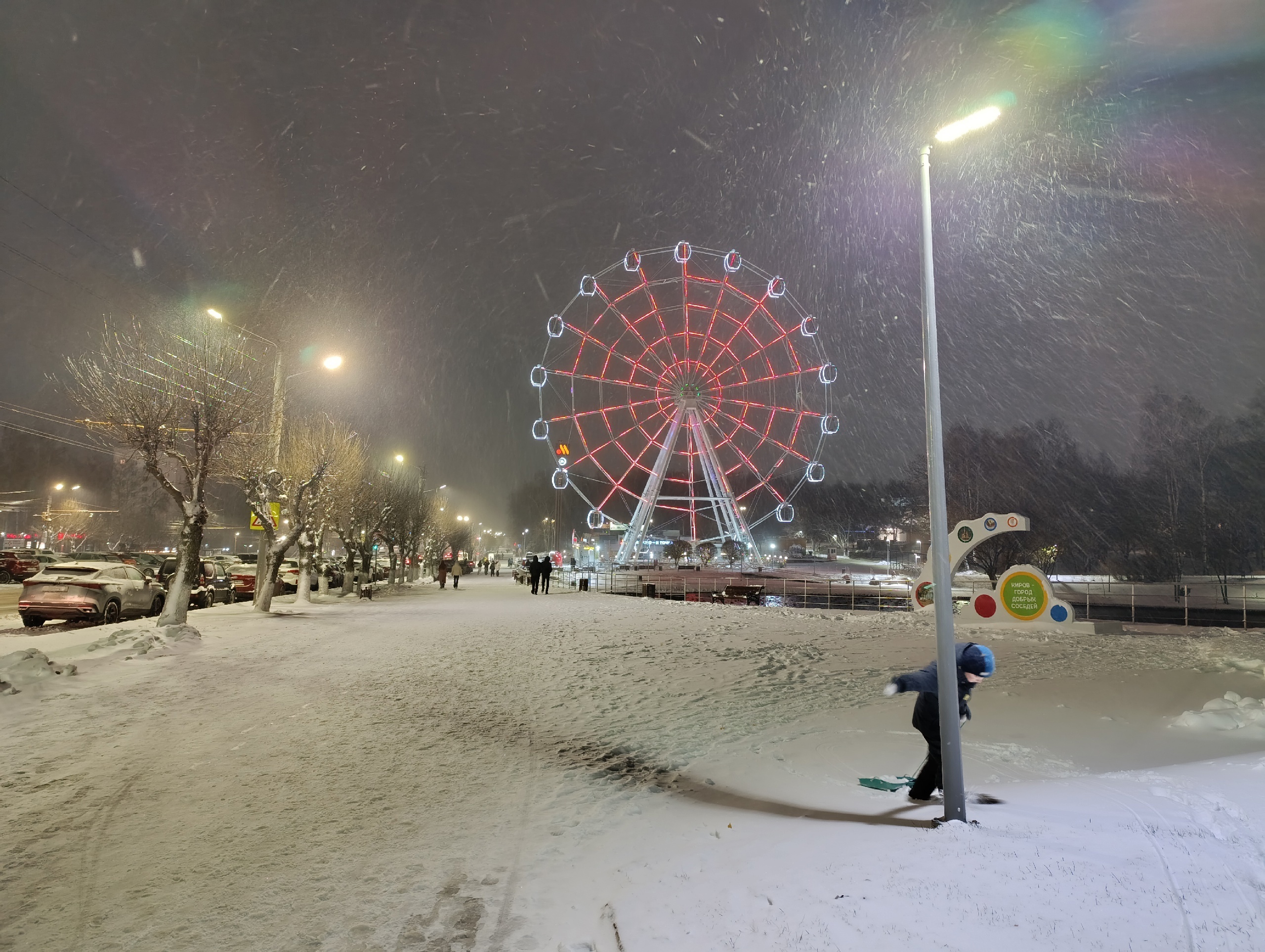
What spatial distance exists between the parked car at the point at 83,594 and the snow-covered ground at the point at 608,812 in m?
6.14

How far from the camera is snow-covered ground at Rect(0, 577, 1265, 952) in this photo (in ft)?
12.4

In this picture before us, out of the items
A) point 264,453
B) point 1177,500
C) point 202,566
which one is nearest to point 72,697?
point 264,453

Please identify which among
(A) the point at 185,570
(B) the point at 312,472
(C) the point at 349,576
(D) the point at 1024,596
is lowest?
(C) the point at 349,576

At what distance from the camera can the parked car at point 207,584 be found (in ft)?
79.0

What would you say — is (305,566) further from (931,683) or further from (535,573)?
(931,683)

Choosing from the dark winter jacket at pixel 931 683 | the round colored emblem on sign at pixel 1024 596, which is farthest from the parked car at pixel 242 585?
the dark winter jacket at pixel 931 683

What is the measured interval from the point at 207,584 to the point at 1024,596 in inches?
985

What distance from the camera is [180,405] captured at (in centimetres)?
1652

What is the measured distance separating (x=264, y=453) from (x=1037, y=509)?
40.2 meters

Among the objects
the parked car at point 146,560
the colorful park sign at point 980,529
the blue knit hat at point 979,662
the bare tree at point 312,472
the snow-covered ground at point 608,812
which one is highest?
the bare tree at point 312,472

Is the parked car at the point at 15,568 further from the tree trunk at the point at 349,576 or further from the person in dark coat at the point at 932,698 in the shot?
the person in dark coat at the point at 932,698

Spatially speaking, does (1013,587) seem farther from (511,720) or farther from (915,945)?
(915,945)

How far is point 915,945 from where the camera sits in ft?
11.2

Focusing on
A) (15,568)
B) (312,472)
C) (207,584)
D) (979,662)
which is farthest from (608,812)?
(15,568)
